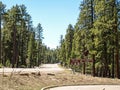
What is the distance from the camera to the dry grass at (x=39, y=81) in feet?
72.1

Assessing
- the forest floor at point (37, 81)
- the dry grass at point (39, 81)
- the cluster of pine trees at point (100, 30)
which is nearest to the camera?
the dry grass at point (39, 81)

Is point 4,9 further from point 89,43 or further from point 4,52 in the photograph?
point 89,43

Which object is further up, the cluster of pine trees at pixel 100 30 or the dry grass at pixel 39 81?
the cluster of pine trees at pixel 100 30

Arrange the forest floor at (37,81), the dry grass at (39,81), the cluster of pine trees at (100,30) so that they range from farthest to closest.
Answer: the cluster of pine trees at (100,30), the forest floor at (37,81), the dry grass at (39,81)

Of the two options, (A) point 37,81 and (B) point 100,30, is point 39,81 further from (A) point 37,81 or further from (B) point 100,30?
(B) point 100,30

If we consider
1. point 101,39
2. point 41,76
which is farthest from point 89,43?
point 41,76

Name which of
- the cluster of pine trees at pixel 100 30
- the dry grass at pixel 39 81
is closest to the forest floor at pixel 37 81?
the dry grass at pixel 39 81

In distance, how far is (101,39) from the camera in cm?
4003

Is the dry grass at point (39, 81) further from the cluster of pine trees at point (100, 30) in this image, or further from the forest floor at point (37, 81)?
the cluster of pine trees at point (100, 30)

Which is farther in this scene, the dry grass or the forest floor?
the forest floor

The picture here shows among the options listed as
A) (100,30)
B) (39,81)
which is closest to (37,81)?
(39,81)

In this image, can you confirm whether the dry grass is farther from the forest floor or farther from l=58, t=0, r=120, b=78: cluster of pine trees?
l=58, t=0, r=120, b=78: cluster of pine trees

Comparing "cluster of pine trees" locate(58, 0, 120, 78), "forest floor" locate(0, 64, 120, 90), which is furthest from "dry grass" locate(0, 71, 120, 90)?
"cluster of pine trees" locate(58, 0, 120, 78)

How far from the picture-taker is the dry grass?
2199 centimetres
